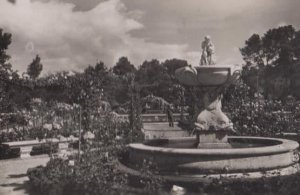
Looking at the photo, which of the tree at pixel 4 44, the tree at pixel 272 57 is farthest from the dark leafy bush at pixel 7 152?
the tree at pixel 272 57

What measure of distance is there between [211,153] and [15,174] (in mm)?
6530

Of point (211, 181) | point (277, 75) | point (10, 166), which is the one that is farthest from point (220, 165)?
point (277, 75)

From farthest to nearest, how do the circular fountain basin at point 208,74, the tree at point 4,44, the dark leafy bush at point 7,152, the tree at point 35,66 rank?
the tree at point 35,66, the tree at point 4,44, the dark leafy bush at point 7,152, the circular fountain basin at point 208,74

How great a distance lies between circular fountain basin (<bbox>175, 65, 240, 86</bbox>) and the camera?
10.8 metres

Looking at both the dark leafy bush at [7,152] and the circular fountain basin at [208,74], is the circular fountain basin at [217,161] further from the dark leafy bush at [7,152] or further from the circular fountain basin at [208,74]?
the dark leafy bush at [7,152]

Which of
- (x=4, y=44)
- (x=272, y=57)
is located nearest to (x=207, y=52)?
(x=4, y=44)

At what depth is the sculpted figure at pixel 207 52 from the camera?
11.7 metres

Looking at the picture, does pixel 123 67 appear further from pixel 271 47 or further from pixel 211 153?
pixel 211 153

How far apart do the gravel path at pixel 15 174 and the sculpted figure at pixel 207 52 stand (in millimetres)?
5540

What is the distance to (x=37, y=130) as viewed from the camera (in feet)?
69.1

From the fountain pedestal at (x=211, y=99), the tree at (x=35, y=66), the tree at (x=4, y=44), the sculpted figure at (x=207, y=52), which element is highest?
the tree at (x=35, y=66)

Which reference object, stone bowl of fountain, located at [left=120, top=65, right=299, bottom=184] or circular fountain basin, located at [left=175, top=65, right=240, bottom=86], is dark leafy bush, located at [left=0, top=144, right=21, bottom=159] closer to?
stone bowl of fountain, located at [left=120, top=65, right=299, bottom=184]

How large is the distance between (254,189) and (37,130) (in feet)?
51.6

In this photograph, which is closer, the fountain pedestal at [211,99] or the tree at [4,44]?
the fountain pedestal at [211,99]
